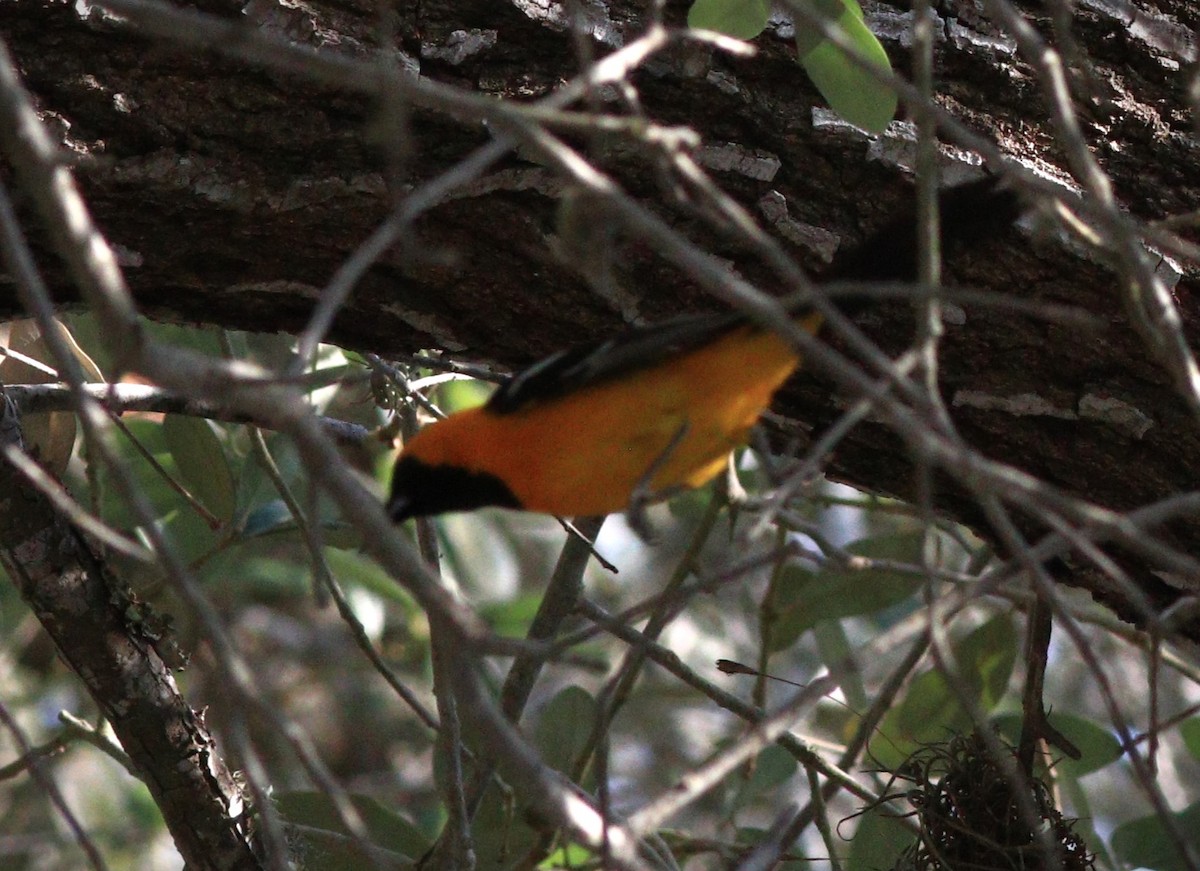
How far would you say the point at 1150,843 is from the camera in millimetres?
3395

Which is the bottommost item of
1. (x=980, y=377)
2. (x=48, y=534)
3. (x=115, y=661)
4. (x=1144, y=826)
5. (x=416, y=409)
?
Answer: (x=1144, y=826)

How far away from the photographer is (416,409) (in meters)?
3.70

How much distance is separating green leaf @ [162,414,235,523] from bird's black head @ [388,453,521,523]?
3.31 ft

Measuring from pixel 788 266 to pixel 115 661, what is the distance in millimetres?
1757

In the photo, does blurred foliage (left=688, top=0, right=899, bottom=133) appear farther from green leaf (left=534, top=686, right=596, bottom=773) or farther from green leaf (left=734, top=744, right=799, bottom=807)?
green leaf (left=734, top=744, right=799, bottom=807)

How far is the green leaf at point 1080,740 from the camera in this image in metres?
3.43

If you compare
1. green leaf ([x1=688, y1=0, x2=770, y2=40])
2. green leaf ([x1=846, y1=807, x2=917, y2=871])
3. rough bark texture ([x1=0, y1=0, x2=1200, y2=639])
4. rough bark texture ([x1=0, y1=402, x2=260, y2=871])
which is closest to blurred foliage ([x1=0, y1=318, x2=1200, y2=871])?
green leaf ([x1=846, y1=807, x2=917, y2=871])

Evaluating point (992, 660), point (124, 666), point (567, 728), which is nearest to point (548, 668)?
point (567, 728)

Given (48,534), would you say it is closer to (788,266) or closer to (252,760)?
(252,760)

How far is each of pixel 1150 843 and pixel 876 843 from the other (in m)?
0.74

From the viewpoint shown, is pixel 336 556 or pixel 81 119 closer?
pixel 81 119

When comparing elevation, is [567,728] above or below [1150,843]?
above

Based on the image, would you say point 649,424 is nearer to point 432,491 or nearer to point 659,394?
point 659,394

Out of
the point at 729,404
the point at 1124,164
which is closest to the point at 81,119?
the point at 729,404
